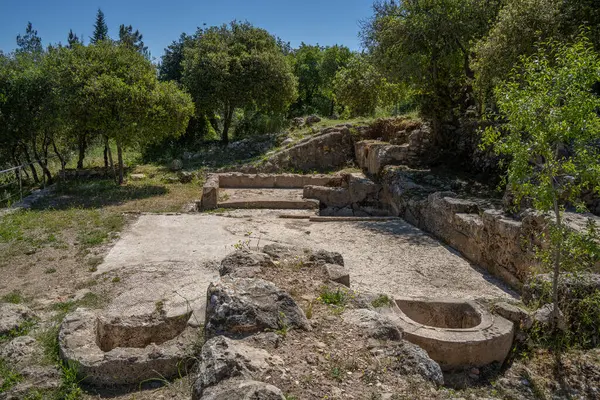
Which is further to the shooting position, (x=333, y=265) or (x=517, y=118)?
(x=333, y=265)

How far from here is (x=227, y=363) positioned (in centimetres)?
349

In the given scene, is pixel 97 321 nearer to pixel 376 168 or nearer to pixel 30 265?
pixel 30 265

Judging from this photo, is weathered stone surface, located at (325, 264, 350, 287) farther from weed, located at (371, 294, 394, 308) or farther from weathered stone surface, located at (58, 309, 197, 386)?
weathered stone surface, located at (58, 309, 197, 386)

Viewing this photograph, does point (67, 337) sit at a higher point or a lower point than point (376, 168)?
lower

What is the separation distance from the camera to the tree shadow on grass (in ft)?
41.9

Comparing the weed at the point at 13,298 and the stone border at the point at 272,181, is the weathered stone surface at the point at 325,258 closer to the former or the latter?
the weed at the point at 13,298

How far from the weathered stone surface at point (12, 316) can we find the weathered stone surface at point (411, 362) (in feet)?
13.3

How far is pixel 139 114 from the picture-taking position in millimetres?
14477

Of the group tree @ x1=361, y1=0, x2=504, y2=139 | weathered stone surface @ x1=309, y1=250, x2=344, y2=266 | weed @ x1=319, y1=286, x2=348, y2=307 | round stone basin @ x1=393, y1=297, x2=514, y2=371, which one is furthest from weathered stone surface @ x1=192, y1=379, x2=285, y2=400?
tree @ x1=361, y1=0, x2=504, y2=139

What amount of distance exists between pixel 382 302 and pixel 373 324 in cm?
114

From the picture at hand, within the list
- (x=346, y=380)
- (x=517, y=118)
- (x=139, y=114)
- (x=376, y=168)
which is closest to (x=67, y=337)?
(x=346, y=380)

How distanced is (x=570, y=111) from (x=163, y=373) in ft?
16.2

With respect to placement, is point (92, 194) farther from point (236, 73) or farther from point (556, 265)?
point (556, 265)

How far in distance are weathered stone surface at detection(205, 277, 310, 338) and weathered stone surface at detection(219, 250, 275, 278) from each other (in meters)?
0.75
